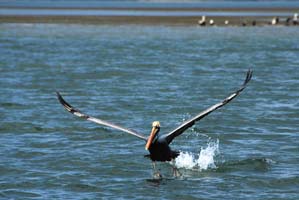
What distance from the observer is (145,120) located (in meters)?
24.2

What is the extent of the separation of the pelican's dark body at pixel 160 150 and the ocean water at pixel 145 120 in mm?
478

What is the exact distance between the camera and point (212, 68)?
3825cm

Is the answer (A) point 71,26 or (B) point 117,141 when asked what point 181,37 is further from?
(B) point 117,141

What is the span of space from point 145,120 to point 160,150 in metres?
7.30

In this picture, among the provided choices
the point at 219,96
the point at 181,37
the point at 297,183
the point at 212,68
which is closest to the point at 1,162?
the point at 297,183

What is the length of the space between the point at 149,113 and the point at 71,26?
47041 mm

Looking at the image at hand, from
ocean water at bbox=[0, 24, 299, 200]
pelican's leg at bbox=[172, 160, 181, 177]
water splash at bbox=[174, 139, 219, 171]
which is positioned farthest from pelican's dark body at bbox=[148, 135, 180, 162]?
water splash at bbox=[174, 139, 219, 171]

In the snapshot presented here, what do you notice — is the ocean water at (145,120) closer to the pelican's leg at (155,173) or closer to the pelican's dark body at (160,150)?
the pelican's leg at (155,173)

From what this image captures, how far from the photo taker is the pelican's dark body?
663 inches

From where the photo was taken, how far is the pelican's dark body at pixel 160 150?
1684cm

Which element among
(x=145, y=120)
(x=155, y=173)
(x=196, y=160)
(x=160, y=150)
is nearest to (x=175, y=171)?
(x=155, y=173)

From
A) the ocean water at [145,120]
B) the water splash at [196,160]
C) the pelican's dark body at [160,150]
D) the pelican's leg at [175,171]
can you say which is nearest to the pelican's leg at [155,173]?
the ocean water at [145,120]

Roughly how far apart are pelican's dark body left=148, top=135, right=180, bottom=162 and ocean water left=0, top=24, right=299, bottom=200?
1.57ft

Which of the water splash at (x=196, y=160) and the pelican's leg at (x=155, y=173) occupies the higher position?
the water splash at (x=196, y=160)
